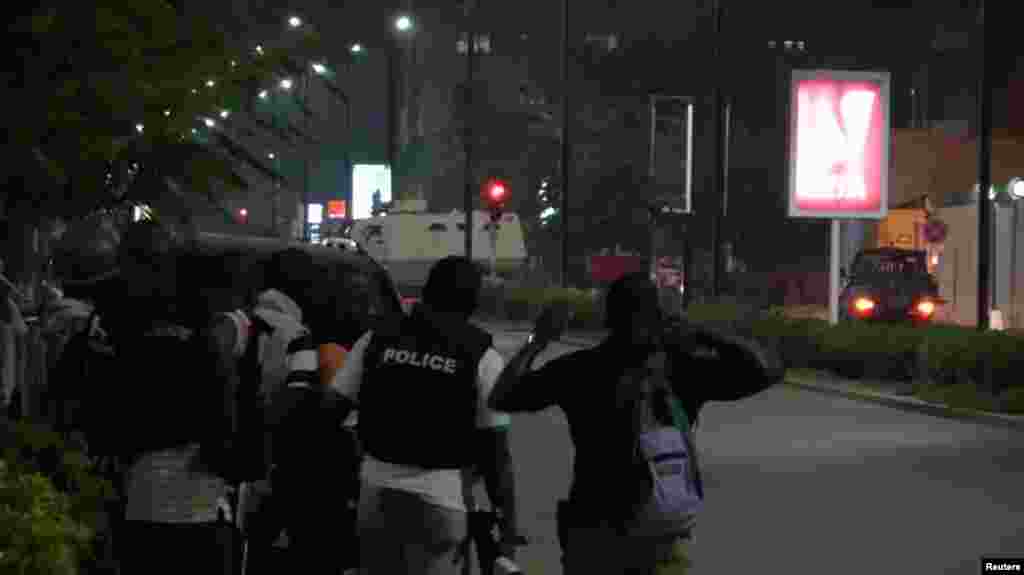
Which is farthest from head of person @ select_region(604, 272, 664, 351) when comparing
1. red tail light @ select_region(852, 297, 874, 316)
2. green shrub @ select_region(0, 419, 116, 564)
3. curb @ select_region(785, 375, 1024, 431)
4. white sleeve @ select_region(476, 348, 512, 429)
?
red tail light @ select_region(852, 297, 874, 316)

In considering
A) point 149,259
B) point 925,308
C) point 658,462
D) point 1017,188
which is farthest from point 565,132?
point 658,462

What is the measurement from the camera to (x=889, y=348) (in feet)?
94.2

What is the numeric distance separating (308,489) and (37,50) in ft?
9.42

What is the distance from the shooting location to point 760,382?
20.4 ft

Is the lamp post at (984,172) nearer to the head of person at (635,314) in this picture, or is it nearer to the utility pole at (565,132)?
the utility pole at (565,132)

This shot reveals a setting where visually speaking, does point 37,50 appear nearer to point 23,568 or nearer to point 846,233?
point 23,568

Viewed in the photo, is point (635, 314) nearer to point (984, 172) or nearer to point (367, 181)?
point (984, 172)

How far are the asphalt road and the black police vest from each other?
17.1 feet

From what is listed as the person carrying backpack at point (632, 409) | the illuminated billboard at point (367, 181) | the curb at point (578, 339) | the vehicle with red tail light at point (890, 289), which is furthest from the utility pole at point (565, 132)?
the illuminated billboard at point (367, 181)

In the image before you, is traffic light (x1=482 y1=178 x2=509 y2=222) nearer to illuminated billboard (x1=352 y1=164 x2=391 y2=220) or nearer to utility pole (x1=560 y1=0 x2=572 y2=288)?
utility pole (x1=560 y1=0 x2=572 y2=288)

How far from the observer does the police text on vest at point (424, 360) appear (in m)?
6.48

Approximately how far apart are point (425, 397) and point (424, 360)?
0.12m

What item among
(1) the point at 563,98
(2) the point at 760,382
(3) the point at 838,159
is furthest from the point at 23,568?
(1) the point at 563,98

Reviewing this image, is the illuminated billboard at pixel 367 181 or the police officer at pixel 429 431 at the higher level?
the illuminated billboard at pixel 367 181
